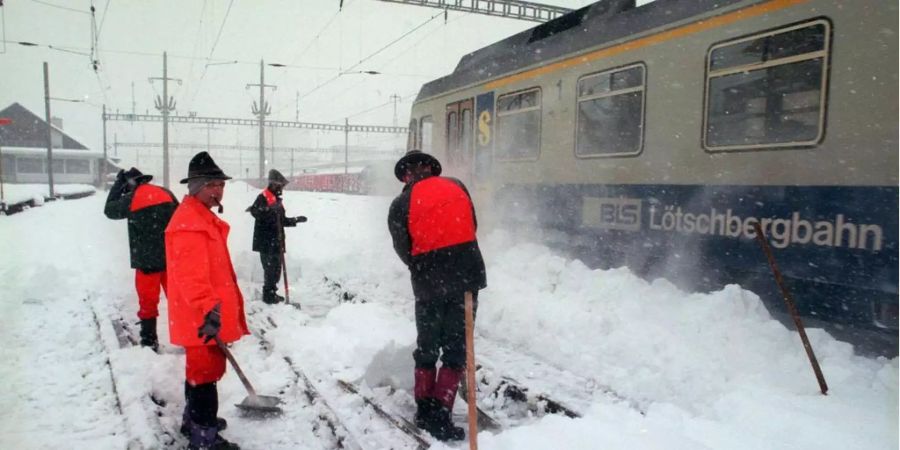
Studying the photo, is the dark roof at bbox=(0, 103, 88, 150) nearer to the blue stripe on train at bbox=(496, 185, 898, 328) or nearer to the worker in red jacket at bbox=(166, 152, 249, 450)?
the blue stripe on train at bbox=(496, 185, 898, 328)

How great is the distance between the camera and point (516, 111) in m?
8.96

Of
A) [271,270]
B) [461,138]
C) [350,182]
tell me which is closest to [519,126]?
[461,138]

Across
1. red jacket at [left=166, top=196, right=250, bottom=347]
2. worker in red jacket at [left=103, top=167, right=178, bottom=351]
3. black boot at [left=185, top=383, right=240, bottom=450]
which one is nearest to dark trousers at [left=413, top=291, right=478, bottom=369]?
red jacket at [left=166, top=196, right=250, bottom=347]

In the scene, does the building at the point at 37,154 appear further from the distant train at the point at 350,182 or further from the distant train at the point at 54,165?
the distant train at the point at 350,182

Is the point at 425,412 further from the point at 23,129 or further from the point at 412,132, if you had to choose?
the point at 23,129

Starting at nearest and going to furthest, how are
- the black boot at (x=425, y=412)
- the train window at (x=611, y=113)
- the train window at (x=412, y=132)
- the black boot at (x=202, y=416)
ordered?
the black boot at (x=202, y=416) < the black boot at (x=425, y=412) < the train window at (x=611, y=113) < the train window at (x=412, y=132)

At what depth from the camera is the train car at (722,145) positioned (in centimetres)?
468

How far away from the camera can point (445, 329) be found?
382 cm

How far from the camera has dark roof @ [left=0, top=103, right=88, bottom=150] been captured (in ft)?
165

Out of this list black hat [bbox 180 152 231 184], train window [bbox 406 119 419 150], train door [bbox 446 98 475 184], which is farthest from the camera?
train window [bbox 406 119 419 150]

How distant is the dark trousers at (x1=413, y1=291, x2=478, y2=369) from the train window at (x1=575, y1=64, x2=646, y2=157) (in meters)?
4.05

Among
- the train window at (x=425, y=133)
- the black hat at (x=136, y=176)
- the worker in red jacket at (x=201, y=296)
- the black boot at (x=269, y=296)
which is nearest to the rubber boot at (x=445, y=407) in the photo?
the worker in red jacket at (x=201, y=296)

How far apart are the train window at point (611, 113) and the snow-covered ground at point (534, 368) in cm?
155

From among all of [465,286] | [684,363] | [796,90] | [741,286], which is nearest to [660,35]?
[796,90]
